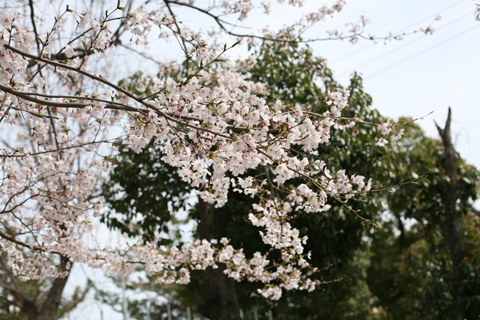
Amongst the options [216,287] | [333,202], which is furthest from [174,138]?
[216,287]

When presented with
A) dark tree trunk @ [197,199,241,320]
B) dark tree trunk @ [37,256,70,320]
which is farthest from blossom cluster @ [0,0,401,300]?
dark tree trunk @ [37,256,70,320]

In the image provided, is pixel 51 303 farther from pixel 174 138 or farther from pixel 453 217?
pixel 453 217

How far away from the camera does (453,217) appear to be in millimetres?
6738

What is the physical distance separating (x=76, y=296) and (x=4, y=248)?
6083 mm

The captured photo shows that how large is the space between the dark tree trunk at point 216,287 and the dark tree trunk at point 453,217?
357cm

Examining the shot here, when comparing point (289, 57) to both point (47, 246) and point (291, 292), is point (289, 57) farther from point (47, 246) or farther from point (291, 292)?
point (47, 246)

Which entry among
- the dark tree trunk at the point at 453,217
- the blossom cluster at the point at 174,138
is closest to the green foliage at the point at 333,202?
the dark tree trunk at the point at 453,217

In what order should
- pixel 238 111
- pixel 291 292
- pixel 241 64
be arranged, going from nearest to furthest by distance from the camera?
pixel 238 111 → pixel 241 64 → pixel 291 292

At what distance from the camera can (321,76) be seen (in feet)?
20.5

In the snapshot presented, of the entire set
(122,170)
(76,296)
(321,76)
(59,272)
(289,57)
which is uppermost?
(289,57)

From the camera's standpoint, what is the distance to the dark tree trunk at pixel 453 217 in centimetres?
656

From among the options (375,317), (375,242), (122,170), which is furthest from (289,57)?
(375,317)

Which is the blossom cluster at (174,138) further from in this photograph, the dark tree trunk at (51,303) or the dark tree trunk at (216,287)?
the dark tree trunk at (51,303)

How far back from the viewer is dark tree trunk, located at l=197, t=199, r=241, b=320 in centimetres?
579
